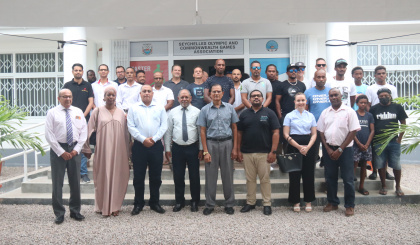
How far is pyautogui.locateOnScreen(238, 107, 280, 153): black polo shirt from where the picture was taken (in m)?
5.93

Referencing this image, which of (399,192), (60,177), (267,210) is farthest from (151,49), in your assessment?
(399,192)

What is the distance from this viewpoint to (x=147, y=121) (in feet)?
19.4

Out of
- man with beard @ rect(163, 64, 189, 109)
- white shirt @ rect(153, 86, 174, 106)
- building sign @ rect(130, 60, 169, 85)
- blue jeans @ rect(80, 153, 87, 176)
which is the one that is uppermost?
building sign @ rect(130, 60, 169, 85)

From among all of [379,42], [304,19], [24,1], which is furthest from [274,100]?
[379,42]

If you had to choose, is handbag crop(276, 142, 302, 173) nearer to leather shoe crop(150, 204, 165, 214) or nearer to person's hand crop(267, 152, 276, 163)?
person's hand crop(267, 152, 276, 163)

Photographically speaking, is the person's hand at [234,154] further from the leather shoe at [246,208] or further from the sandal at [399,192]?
the sandal at [399,192]

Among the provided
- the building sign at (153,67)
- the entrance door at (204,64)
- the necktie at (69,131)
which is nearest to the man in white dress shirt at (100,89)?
the necktie at (69,131)

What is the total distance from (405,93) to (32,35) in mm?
11353

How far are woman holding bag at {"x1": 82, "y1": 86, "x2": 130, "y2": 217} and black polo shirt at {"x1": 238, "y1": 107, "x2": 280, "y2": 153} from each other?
1.89 meters

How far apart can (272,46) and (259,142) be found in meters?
6.81

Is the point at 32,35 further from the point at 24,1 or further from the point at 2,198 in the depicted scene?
the point at 24,1

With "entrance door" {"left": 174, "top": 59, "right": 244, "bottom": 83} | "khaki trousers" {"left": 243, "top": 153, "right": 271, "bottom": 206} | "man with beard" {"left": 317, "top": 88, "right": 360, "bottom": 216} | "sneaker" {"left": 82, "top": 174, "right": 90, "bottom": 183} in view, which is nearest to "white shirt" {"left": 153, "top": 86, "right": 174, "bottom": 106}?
"khaki trousers" {"left": 243, "top": 153, "right": 271, "bottom": 206}

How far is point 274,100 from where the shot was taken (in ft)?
22.5

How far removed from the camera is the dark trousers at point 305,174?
592cm
